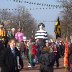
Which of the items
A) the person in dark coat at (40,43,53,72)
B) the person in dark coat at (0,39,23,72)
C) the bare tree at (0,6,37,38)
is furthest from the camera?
the bare tree at (0,6,37,38)

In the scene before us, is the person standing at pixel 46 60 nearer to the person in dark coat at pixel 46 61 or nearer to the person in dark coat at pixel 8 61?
the person in dark coat at pixel 46 61

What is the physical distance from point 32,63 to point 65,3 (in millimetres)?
29838

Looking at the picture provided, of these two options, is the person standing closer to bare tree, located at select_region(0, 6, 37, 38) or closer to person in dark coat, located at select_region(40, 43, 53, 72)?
person in dark coat, located at select_region(40, 43, 53, 72)

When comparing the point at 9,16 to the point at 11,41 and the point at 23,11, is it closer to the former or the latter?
the point at 23,11

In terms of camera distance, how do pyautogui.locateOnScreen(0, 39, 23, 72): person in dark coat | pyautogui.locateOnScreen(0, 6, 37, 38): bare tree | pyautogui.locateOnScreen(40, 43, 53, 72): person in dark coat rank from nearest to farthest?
pyautogui.locateOnScreen(0, 39, 23, 72): person in dark coat
pyautogui.locateOnScreen(40, 43, 53, 72): person in dark coat
pyautogui.locateOnScreen(0, 6, 37, 38): bare tree

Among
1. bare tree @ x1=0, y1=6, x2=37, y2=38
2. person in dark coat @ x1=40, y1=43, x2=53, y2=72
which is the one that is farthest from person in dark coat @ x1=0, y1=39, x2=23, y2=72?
bare tree @ x1=0, y1=6, x2=37, y2=38

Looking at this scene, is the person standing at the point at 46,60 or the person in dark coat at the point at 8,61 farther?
the person standing at the point at 46,60

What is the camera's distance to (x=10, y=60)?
1320 centimetres

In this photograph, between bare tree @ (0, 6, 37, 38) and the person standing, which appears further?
bare tree @ (0, 6, 37, 38)

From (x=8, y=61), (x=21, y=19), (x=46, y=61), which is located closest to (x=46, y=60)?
(x=46, y=61)

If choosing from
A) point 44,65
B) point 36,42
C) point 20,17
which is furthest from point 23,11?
point 44,65

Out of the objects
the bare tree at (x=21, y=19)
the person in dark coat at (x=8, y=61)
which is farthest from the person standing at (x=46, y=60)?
the bare tree at (x=21, y=19)

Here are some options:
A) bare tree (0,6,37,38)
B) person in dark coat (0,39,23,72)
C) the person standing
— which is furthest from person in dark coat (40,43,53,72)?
bare tree (0,6,37,38)

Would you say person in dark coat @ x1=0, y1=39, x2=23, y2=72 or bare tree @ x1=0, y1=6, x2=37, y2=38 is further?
bare tree @ x1=0, y1=6, x2=37, y2=38
